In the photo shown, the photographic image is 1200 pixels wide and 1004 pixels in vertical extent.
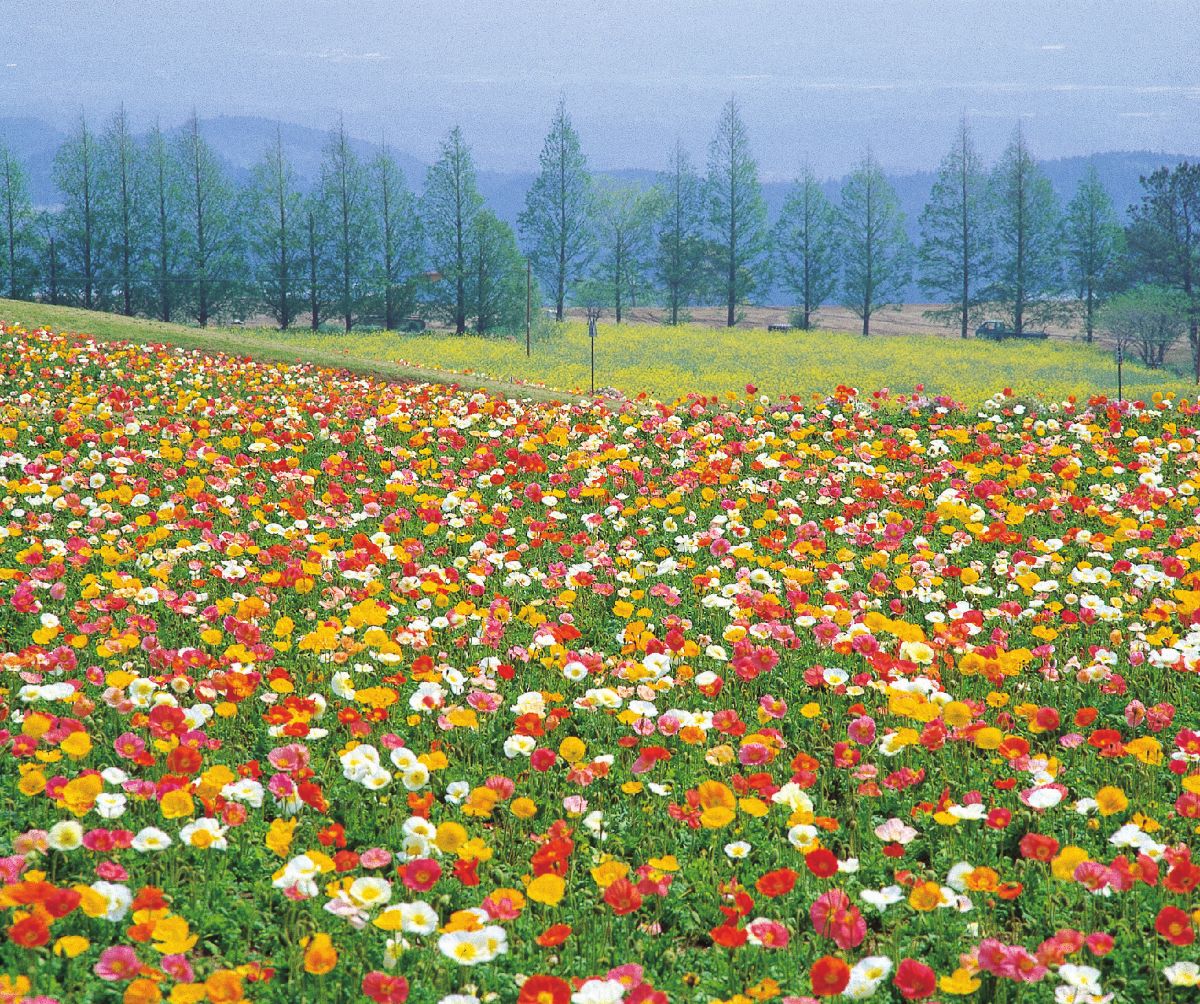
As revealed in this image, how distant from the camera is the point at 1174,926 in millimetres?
2672

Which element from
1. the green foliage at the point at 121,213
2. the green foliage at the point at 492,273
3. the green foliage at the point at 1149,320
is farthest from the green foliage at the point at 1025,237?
the green foliage at the point at 121,213

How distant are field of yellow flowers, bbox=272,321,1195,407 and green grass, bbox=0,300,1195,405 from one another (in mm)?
49

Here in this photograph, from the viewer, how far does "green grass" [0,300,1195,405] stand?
54.6 feet

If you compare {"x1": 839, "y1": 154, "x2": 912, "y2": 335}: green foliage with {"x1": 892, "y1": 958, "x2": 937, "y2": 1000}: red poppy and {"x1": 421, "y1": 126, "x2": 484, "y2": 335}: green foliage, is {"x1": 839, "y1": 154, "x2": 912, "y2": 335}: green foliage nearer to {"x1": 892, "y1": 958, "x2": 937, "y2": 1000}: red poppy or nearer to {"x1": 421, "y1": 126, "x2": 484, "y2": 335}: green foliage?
{"x1": 421, "y1": 126, "x2": 484, "y2": 335}: green foliage

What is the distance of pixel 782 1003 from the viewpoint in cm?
276

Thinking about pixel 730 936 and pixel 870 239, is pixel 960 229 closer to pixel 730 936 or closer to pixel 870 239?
pixel 870 239

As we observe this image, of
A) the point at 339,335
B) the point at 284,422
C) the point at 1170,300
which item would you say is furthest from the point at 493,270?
the point at 284,422

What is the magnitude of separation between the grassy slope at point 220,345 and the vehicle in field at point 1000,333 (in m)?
34.9

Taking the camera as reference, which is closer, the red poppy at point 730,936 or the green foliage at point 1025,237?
the red poppy at point 730,936

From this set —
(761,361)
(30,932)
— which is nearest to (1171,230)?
(761,361)

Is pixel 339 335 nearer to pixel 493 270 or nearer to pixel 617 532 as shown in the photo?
pixel 493 270

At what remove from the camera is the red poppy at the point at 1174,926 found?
2.65 meters

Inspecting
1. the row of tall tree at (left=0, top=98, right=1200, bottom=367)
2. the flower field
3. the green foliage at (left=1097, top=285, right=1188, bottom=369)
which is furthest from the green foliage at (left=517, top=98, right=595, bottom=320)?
the flower field

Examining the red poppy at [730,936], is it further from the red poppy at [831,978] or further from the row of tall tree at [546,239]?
the row of tall tree at [546,239]
